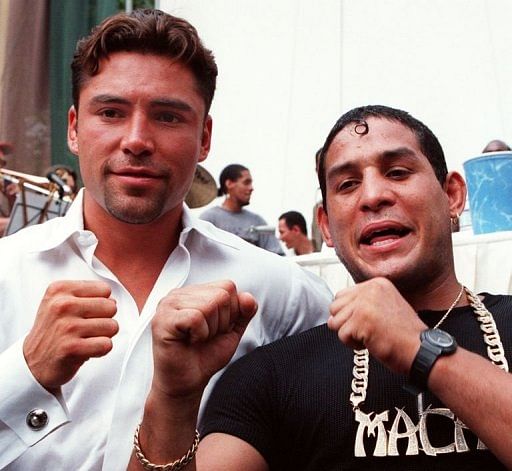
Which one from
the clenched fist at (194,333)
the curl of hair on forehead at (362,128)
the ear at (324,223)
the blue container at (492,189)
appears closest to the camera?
the clenched fist at (194,333)

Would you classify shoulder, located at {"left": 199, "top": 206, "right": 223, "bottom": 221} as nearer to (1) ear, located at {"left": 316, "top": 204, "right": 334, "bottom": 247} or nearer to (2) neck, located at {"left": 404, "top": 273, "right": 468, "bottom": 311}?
(1) ear, located at {"left": 316, "top": 204, "right": 334, "bottom": 247}

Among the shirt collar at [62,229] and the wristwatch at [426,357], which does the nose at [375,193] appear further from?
→ the shirt collar at [62,229]

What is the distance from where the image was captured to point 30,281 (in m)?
1.50

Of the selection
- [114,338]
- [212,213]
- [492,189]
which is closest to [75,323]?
[114,338]

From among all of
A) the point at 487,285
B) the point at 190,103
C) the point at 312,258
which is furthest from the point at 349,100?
the point at 190,103

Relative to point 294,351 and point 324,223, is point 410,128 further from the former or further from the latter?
point 294,351

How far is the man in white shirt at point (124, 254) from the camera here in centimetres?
139

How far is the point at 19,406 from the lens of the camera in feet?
4.17

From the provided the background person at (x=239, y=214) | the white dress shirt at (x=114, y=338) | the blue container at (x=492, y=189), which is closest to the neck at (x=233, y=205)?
the background person at (x=239, y=214)

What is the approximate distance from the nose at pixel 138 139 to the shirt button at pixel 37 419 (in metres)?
0.54

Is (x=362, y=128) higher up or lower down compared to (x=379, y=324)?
higher up

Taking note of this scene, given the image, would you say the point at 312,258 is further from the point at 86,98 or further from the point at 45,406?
the point at 45,406

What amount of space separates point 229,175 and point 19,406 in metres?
4.71

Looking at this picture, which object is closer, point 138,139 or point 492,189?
point 138,139
